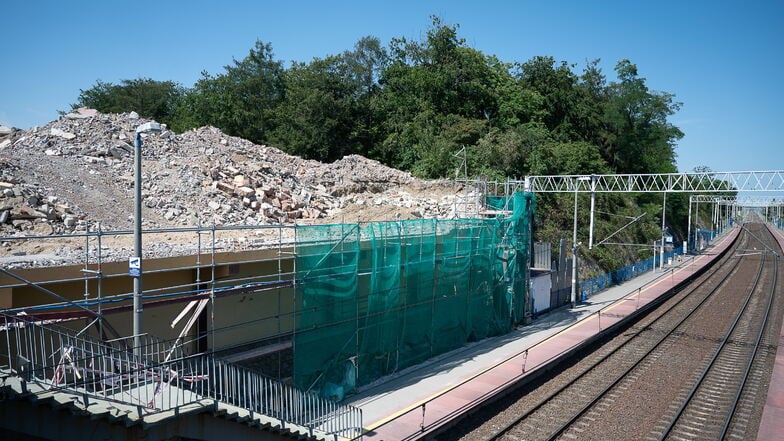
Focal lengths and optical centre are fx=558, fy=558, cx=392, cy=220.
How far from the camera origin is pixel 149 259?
1234cm

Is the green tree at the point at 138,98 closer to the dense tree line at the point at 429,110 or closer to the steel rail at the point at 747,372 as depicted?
the dense tree line at the point at 429,110

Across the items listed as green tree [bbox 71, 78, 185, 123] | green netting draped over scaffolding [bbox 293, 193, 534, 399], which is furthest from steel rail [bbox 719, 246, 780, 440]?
green tree [bbox 71, 78, 185, 123]

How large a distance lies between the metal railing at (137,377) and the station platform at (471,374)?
3.93 ft

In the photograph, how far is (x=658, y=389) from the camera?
1689cm

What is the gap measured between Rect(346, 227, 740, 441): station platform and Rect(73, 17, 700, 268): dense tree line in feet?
47.6

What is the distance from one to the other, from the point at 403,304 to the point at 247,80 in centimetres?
4416

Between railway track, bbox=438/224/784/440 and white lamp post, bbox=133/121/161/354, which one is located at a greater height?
white lamp post, bbox=133/121/161/354

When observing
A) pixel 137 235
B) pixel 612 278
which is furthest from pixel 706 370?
pixel 612 278

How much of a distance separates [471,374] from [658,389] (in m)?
5.65

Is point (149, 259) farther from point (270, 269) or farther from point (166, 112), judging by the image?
point (166, 112)

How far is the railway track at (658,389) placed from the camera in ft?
45.1

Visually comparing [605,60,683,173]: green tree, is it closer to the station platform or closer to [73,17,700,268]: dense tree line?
[73,17,700,268]: dense tree line

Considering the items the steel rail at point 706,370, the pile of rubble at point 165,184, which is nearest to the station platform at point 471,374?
the steel rail at point 706,370

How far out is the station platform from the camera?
13133 millimetres
